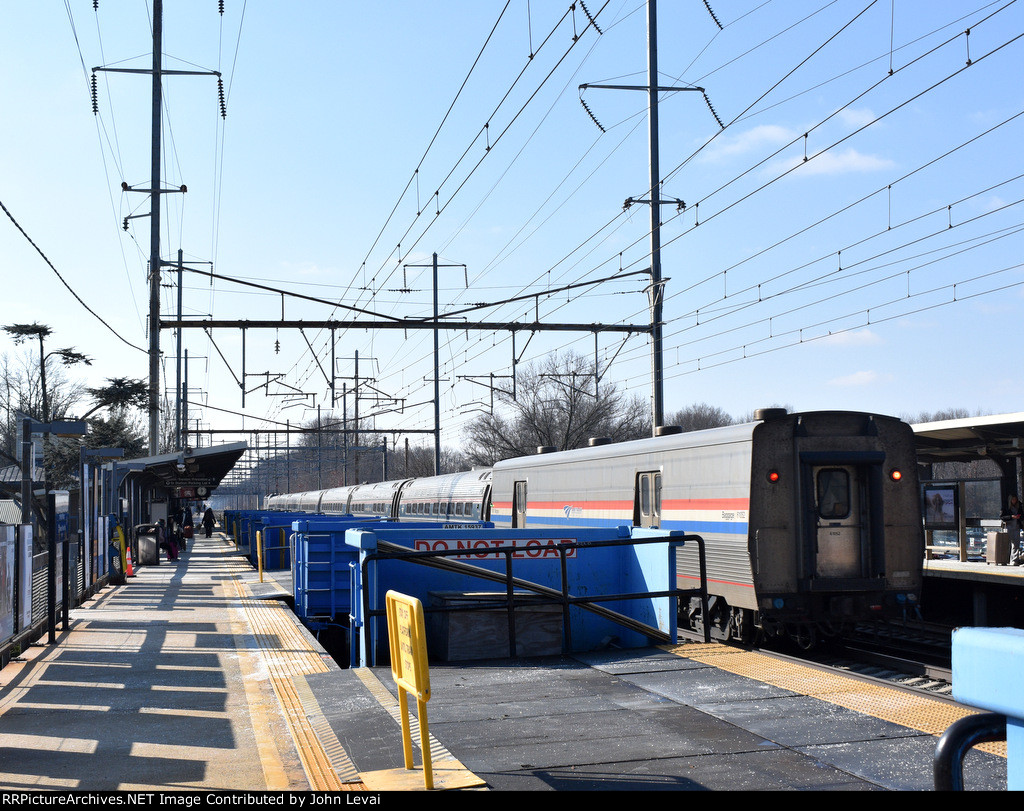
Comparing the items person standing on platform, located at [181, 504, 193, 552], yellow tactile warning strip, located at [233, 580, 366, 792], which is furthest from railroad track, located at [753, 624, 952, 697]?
person standing on platform, located at [181, 504, 193, 552]

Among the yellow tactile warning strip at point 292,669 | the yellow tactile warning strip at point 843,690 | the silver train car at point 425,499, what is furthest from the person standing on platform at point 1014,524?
the yellow tactile warning strip at point 292,669

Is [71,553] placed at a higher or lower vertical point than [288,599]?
higher

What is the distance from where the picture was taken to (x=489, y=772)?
18.7 ft

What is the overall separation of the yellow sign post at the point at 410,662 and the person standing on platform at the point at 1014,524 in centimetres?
1444

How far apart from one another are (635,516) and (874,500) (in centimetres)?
402

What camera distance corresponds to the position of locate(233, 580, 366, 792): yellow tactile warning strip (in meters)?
6.03

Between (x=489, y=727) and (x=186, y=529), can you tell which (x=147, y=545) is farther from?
(x=489, y=727)

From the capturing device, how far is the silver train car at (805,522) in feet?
41.1

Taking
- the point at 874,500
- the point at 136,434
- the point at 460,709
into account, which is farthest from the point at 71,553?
the point at 136,434

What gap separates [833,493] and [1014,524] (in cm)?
694

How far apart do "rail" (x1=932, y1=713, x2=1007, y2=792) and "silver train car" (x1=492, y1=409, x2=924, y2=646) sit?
404 inches

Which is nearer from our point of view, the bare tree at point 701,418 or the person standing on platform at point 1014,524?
the person standing on platform at point 1014,524

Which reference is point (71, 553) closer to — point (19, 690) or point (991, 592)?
point (19, 690)

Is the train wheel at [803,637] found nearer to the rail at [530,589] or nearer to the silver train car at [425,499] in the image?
the rail at [530,589]
